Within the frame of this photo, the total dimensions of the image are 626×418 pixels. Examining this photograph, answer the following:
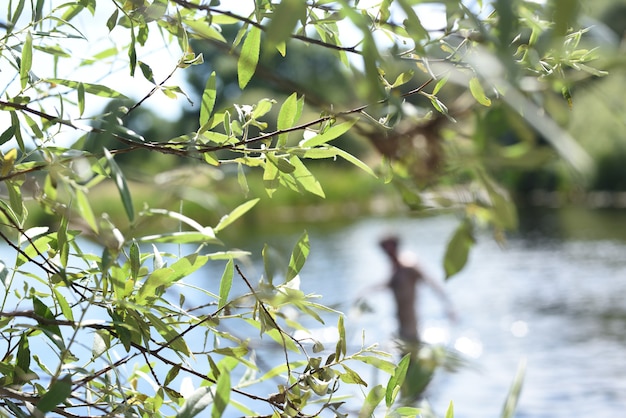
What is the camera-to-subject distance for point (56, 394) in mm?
837

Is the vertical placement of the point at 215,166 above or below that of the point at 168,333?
above

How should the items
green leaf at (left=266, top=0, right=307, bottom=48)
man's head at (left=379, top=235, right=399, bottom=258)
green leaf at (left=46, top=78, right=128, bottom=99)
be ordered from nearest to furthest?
green leaf at (left=266, top=0, right=307, bottom=48), green leaf at (left=46, top=78, right=128, bottom=99), man's head at (left=379, top=235, right=399, bottom=258)

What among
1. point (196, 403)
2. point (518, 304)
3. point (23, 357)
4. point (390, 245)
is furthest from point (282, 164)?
point (518, 304)

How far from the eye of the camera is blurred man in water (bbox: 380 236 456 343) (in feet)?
22.2

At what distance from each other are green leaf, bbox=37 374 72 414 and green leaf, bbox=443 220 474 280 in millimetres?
385

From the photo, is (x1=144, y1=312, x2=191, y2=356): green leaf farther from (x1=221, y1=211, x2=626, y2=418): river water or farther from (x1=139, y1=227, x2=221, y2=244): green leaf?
(x1=221, y1=211, x2=626, y2=418): river water

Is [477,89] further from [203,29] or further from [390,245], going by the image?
[390,245]

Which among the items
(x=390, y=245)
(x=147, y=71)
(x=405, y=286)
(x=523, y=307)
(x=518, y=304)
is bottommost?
(x=147, y=71)

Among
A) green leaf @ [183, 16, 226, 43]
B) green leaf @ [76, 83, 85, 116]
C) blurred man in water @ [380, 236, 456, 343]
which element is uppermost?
blurred man in water @ [380, 236, 456, 343]

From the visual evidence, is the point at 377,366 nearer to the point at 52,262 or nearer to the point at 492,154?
the point at 52,262

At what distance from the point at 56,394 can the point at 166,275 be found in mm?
190

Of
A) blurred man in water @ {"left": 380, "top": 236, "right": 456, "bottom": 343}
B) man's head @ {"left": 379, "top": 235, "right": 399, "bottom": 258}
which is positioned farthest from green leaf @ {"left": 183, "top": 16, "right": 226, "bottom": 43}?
man's head @ {"left": 379, "top": 235, "right": 399, "bottom": 258}

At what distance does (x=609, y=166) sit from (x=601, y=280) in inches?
477

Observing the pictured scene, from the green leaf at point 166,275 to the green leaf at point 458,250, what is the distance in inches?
15.0
